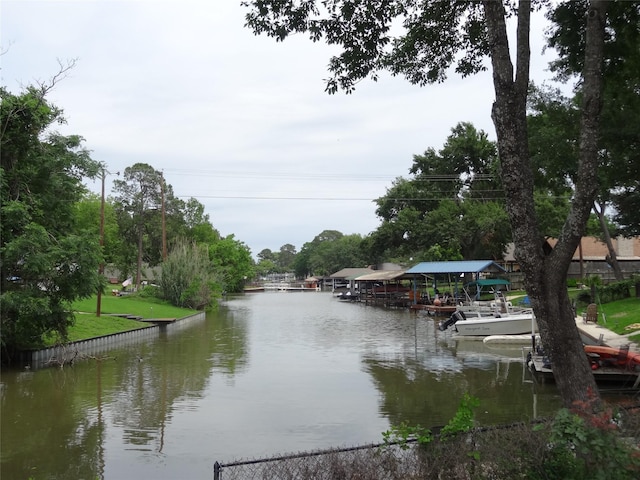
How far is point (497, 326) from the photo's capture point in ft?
94.1

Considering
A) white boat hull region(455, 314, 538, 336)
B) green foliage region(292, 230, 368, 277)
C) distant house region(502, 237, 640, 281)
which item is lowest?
white boat hull region(455, 314, 538, 336)

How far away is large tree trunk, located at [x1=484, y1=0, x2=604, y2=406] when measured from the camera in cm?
678

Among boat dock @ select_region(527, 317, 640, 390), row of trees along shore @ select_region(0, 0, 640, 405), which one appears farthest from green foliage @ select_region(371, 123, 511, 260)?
boat dock @ select_region(527, 317, 640, 390)

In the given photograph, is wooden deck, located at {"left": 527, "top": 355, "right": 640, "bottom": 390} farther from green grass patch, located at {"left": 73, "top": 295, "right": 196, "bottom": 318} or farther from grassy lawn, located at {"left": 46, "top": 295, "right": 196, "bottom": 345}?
green grass patch, located at {"left": 73, "top": 295, "right": 196, "bottom": 318}

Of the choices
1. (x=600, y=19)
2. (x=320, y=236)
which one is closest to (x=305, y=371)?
(x=600, y=19)

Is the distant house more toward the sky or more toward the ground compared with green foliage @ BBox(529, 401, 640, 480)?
more toward the sky

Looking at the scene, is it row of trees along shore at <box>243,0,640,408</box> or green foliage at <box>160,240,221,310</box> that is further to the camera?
green foliage at <box>160,240,221,310</box>

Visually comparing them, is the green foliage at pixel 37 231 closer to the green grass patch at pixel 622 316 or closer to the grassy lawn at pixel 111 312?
the grassy lawn at pixel 111 312

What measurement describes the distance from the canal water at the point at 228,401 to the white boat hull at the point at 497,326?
2059mm

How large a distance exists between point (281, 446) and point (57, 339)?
1382cm

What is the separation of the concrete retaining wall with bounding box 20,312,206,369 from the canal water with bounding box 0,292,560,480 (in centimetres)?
73

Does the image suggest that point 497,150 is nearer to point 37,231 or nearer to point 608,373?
point 608,373

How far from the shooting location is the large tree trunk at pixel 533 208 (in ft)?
22.2

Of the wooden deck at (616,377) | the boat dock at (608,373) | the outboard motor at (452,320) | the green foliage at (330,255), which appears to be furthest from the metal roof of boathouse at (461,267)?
the green foliage at (330,255)
